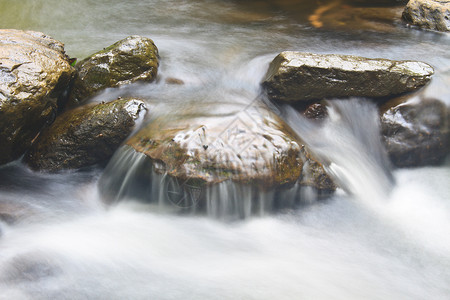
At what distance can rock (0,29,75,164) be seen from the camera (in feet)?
12.3

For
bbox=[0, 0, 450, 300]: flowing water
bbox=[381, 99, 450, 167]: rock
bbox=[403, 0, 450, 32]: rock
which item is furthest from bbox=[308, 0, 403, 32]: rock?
bbox=[381, 99, 450, 167]: rock

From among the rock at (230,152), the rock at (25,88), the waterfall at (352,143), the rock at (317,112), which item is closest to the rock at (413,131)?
the waterfall at (352,143)

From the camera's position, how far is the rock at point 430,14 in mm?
6645

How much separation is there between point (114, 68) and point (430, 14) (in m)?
5.79

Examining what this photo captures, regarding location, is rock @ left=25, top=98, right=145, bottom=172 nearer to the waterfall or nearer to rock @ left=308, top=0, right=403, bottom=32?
the waterfall

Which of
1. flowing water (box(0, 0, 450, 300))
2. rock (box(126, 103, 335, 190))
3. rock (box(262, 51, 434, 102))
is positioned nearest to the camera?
flowing water (box(0, 0, 450, 300))

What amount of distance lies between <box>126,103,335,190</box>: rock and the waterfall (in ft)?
1.44

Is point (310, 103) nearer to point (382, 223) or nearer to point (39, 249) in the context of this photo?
point (382, 223)

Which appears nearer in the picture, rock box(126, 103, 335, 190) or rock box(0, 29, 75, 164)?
rock box(126, 103, 335, 190)

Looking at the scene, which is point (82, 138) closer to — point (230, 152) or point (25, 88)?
point (25, 88)

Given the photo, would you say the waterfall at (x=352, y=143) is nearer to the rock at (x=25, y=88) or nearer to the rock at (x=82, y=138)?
the rock at (x=82, y=138)

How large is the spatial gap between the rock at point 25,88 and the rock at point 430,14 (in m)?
6.09

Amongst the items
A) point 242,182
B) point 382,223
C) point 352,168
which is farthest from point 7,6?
point 382,223

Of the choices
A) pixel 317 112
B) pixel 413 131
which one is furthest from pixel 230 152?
pixel 413 131
